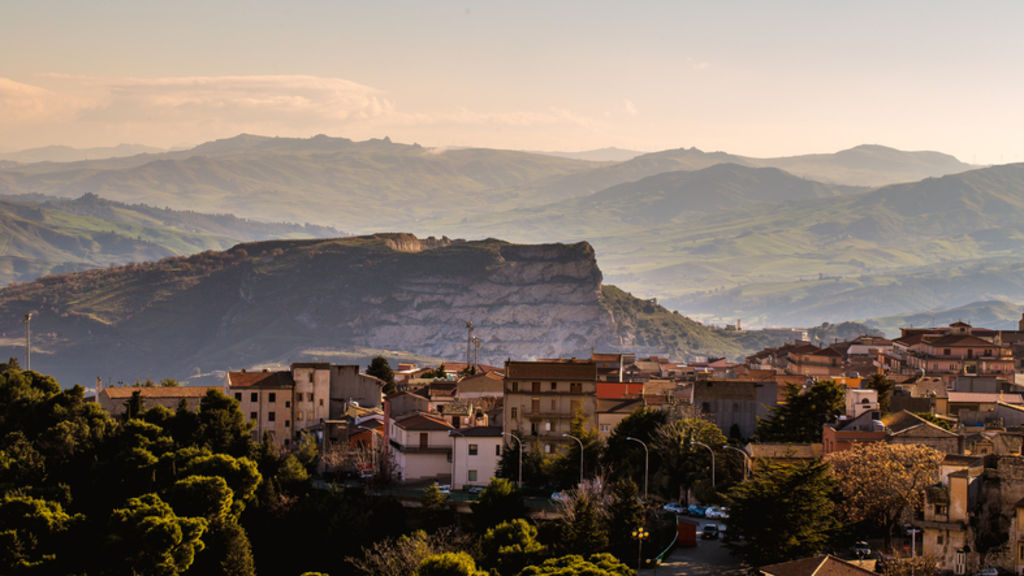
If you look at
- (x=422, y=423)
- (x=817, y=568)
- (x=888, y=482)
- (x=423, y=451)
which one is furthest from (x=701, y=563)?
(x=422, y=423)

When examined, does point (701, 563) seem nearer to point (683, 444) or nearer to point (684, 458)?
point (684, 458)

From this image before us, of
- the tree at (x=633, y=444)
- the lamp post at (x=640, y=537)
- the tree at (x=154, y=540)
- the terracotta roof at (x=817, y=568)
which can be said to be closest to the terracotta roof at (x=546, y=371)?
the tree at (x=633, y=444)

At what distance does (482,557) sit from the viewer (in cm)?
6162

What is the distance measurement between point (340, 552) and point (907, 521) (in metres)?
26.4

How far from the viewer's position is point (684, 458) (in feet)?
234

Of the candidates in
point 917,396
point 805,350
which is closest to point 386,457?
point 917,396

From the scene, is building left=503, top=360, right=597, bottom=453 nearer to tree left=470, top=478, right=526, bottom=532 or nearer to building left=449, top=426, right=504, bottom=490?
building left=449, top=426, right=504, bottom=490

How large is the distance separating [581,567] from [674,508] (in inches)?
530

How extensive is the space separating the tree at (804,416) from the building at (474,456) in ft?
46.8

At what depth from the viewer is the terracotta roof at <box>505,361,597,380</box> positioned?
83.9 m

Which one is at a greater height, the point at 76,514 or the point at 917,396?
the point at 917,396

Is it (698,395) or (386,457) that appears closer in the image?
(386,457)

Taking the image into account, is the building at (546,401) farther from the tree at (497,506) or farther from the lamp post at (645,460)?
the tree at (497,506)

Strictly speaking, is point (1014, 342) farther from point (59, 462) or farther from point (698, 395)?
point (59, 462)
